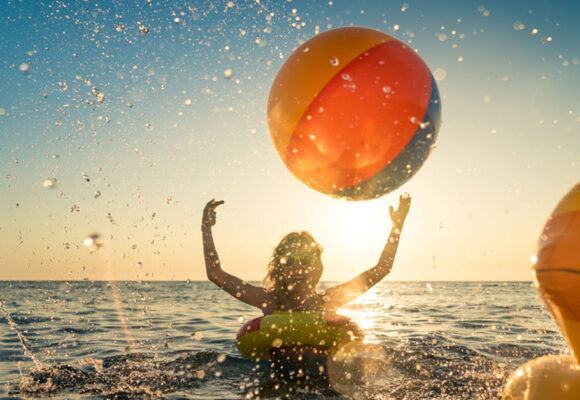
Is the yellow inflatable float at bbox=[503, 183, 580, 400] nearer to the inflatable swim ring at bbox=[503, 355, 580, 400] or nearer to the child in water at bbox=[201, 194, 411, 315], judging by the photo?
the inflatable swim ring at bbox=[503, 355, 580, 400]

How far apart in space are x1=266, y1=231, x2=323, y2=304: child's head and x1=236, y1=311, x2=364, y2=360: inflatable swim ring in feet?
1.66

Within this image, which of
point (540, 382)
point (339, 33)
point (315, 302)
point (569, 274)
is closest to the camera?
point (569, 274)

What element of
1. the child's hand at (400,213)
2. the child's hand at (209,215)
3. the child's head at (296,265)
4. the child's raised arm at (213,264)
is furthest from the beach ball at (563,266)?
the child's hand at (209,215)

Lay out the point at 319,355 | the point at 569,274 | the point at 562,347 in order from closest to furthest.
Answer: the point at 569,274
the point at 319,355
the point at 562,347

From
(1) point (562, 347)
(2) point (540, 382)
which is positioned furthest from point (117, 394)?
(1) point (562, 347)

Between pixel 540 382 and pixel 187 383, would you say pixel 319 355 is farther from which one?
pixel 540 382

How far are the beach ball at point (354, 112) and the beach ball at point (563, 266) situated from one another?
5.64 ft

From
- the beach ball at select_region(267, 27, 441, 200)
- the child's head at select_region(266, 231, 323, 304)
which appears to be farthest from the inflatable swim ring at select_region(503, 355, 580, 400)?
the child's head at select_region(266, 231, 323, 304)

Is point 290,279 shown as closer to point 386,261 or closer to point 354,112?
point 386,261

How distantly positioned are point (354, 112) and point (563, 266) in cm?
200

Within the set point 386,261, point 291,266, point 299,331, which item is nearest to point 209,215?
point 291,266

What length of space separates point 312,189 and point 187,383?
7.72ft

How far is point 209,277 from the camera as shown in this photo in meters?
4.29

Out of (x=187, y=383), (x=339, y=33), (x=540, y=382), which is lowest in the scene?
(x=187, y=383)
